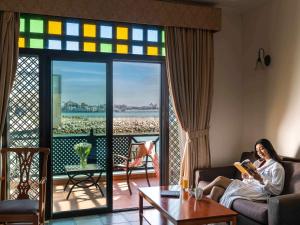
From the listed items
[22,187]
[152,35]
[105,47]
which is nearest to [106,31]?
[105,47]

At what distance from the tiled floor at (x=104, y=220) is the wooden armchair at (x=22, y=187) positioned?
0.46 meters

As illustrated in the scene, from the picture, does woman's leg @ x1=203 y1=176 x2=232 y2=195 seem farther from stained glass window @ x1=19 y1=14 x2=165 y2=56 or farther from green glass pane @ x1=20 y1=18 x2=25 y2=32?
green glass pane @ x1=20 y1=18 x2=25 y2=32

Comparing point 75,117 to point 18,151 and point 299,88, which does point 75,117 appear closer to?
point 18,151

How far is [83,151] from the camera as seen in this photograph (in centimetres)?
385

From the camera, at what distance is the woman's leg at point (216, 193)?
3246mm

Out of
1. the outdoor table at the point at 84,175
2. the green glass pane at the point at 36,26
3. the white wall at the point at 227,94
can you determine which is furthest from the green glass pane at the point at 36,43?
the white wall at the point at 227,94

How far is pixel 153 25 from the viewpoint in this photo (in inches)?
155

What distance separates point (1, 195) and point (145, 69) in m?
3.37

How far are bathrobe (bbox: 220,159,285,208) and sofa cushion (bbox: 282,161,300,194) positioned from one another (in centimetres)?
10

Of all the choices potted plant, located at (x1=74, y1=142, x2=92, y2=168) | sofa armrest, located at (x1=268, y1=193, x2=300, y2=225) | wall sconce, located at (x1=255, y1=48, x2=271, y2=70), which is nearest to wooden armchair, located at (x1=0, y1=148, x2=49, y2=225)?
potted plant, located at (x1=74, y1=142, x2=92, y2=168)

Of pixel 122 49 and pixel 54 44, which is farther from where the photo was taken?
pixel 122 49

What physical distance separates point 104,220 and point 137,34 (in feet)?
7.74

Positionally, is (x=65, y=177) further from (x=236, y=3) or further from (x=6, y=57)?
(x=236, y=3)

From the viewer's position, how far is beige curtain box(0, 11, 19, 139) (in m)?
3.31
